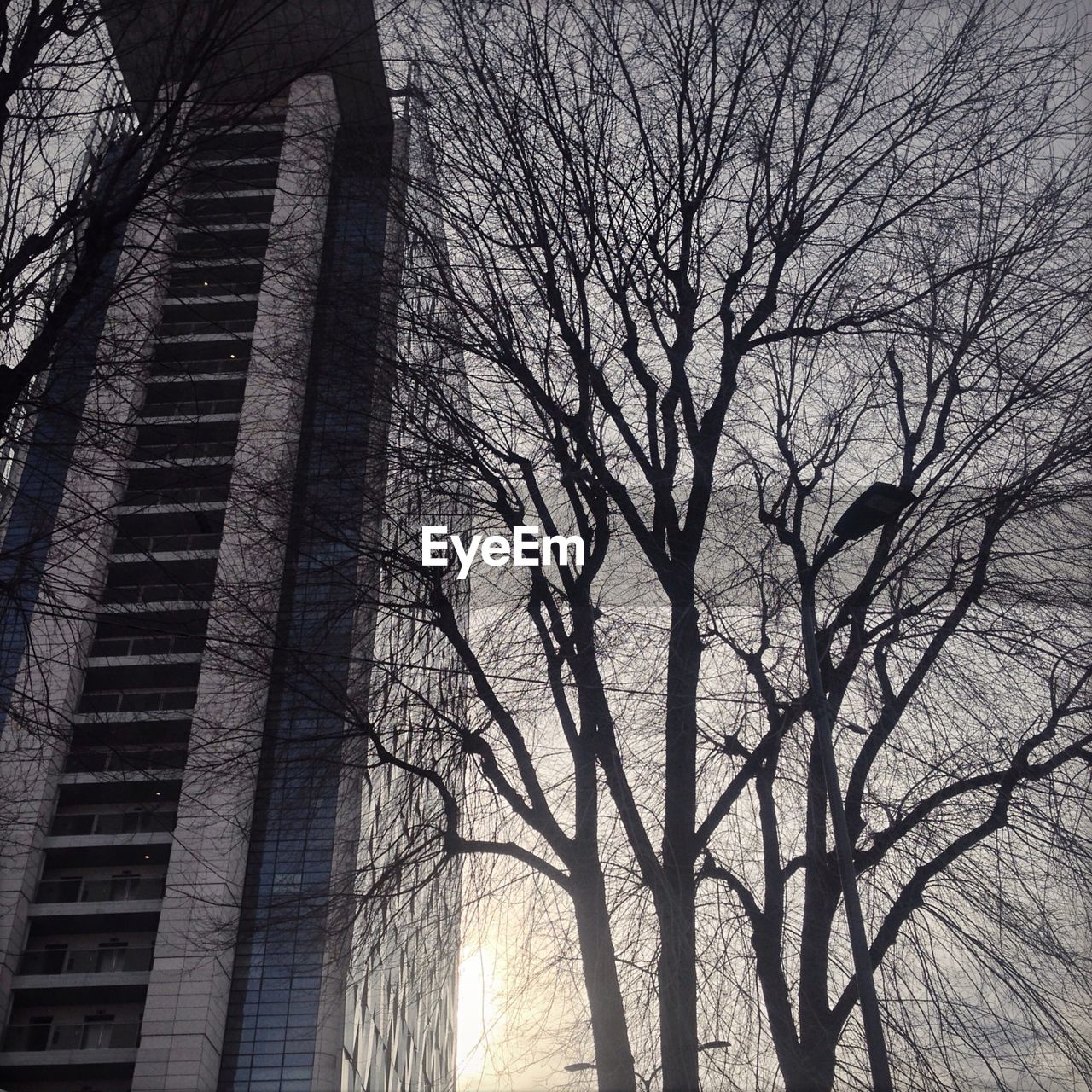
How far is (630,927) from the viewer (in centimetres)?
694

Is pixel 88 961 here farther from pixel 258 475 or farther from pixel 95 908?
pixel 258 475

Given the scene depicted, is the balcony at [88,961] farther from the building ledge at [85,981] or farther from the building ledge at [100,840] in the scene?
the building ledge at [100,840]

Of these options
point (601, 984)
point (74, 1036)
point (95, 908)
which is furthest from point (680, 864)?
point (74, 1036)

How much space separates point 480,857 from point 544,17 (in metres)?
5.81

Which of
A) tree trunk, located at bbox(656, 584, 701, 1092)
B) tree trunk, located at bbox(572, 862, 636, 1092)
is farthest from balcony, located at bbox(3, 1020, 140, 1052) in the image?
tree trunk, located at bbox(656, 584, 701, 1092)

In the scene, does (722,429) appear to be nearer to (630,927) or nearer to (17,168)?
(630,927)

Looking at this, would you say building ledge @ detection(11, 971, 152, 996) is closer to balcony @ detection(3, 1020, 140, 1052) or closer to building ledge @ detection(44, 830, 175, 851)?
balcony @ detection(3, 1020, 140, 1052)

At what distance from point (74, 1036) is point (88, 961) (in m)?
2.37

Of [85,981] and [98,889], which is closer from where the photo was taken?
[85,981]

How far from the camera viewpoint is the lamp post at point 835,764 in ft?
21.0

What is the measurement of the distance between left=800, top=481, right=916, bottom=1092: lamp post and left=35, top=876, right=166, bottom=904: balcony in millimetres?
39214

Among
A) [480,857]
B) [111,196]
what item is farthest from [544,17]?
[480,857]

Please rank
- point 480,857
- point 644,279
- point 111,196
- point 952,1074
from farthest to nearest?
1. point 644,279
2. point 480,857
3. point 952,1074
4. point 111,196

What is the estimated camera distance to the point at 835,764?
7168 mm
